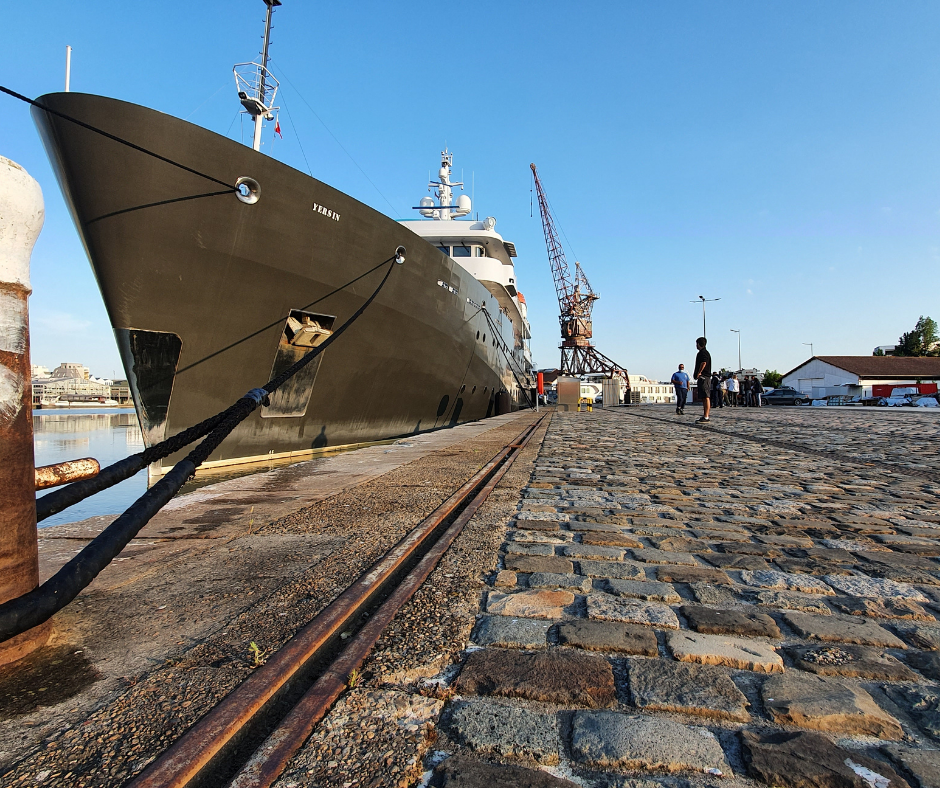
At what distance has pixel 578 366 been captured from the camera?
61.9m

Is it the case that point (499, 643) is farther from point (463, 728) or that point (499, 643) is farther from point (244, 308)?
point (244, 308)

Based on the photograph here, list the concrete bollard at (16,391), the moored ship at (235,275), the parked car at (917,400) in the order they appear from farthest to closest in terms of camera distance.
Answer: the parked car at (917,400), the moored ship at (235,275), the concrete bollard at (16,391)

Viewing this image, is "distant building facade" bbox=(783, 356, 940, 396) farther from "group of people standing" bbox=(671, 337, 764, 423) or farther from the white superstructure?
the white superstructure

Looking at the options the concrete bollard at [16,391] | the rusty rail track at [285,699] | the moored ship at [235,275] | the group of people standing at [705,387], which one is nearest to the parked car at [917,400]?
the group of people standing at [705,387]

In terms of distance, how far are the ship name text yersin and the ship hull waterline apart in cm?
2

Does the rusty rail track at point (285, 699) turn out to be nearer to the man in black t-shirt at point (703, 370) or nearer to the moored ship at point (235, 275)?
the moored ship at point (235, 275)

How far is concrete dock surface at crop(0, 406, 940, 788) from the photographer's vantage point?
44.5 inches

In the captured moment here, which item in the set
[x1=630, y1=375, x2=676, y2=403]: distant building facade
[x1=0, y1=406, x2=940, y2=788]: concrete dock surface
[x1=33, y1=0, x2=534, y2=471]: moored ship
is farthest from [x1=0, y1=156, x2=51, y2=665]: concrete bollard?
[x1=630, y1=375, x2=676, y2=403]: distant building facade

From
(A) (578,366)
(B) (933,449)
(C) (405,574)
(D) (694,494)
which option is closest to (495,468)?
(D) (694,494)

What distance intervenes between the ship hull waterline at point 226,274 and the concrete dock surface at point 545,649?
357 centimetres

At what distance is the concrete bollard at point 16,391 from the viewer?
1.47m

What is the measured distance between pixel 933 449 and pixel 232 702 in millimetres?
8955

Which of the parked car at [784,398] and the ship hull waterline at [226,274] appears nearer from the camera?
the ship hull waterline at [226,274]

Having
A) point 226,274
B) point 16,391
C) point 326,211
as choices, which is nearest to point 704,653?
point 16,391
